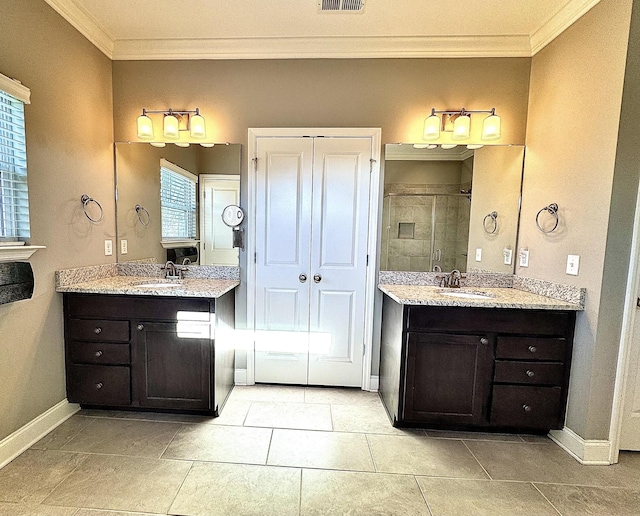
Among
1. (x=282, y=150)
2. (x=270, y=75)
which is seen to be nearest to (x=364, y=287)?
(x=282, y=150)

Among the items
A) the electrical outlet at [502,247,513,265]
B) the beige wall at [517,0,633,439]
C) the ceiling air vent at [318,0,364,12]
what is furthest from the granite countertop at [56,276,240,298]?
the beige wall at [517,0,633,439]

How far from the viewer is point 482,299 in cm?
203

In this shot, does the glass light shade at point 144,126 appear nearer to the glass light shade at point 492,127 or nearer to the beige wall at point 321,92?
the beige wall at point 321,92

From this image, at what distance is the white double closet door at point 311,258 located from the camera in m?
2.51

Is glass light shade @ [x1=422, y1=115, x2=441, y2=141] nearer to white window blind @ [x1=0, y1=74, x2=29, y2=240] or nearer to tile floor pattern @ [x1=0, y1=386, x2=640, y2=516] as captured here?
tile floor pattern @ [x1=0, y1=386, x2=640, y2=516]

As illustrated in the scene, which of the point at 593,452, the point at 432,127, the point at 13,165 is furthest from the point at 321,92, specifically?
the point at 593,452

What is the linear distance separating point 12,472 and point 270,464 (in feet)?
4.39

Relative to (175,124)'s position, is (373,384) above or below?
below

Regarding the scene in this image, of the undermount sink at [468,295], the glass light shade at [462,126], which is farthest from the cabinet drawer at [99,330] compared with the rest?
the glass light shade at [462,126]

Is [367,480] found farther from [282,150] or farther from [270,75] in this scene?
[270,75]

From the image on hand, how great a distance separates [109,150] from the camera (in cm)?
252

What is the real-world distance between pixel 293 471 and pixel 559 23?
316 centimetres

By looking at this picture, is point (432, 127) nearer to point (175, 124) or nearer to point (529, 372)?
point (529, 372)

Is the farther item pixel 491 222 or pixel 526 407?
pixel 491 222
